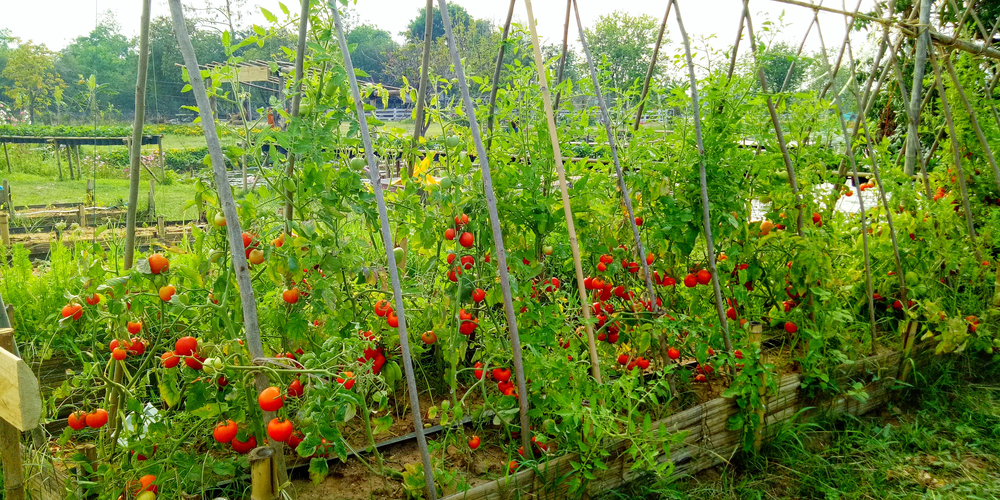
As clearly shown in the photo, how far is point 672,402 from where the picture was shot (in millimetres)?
2123

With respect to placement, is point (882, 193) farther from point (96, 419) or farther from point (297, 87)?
point (96, 419)

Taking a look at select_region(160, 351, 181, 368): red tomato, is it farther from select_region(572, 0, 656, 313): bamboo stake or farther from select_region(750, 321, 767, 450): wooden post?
select_region(750, 321, 767, 450): wooden post

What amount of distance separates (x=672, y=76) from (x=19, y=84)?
8.89 meters

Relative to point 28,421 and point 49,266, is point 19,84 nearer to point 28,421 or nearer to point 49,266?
point 49,266

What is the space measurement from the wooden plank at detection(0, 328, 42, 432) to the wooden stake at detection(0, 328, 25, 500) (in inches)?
9.1

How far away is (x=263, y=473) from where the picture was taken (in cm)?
128

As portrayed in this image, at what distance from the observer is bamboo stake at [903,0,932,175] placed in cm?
260

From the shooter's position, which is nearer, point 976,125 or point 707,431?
point 707,431

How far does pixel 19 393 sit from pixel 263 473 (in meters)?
0.46

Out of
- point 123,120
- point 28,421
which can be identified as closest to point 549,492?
point 28,421

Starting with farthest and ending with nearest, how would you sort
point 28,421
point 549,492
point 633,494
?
point 633,494
point 549,492
point 28,421

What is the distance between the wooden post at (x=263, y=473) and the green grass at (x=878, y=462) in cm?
94

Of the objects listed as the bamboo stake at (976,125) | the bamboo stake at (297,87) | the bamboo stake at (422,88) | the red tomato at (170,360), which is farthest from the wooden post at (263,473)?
the bamboo stake at (976,125)

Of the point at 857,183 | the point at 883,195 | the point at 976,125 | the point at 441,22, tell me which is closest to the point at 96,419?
the point at 857,183
